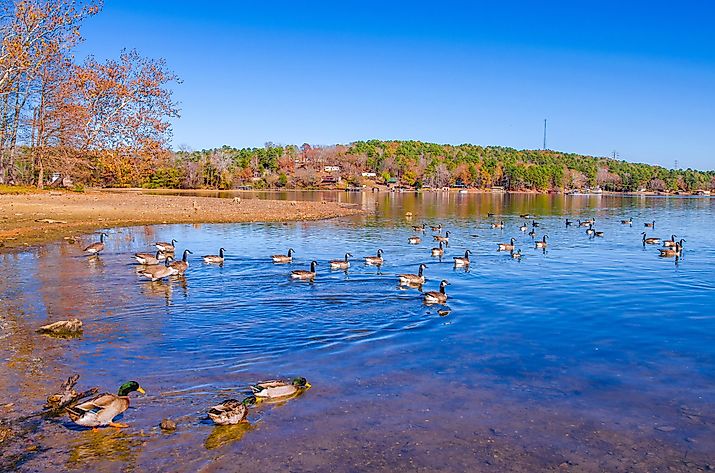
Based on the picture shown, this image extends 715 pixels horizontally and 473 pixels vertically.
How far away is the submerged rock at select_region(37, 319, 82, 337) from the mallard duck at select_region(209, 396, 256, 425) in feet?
19.7

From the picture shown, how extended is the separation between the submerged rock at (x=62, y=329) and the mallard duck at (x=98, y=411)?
5.05 m

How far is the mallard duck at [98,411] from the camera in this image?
8625 millimetres

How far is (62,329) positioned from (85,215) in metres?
29.1

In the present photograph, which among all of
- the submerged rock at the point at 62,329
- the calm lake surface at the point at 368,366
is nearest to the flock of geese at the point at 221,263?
the calm lake surface at the point at 368,366

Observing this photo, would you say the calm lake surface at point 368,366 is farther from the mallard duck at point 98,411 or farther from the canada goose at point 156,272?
the canada goose at point 156,272

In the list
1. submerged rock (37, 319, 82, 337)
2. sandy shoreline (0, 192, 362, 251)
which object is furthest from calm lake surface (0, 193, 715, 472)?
sandy shoreline (0, 192, 362, 251)

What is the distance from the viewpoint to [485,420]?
9609 mm

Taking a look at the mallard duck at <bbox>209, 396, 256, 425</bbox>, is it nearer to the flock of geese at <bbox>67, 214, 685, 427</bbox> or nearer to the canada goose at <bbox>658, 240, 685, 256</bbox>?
the flock of geese at <bbox>67, 214, 685, 427</bbox>

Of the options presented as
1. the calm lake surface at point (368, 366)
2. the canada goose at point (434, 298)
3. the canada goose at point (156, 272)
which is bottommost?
the calm lake surface at point (368, 366)

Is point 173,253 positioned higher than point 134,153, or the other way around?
point 134,153

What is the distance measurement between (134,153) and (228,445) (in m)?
34.8

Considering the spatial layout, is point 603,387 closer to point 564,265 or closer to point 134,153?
point 564,265

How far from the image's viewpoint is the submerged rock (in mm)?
13227

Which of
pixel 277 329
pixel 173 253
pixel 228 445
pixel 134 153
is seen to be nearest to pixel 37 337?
pixel 277 329
